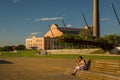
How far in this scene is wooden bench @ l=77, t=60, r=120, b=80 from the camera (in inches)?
531

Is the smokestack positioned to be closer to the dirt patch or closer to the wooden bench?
the dirt patch

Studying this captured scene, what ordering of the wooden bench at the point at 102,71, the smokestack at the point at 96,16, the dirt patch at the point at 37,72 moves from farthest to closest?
the smokestack at the point at 96,16 < the dirt patch at the point at 37,72 < the wooden bench at the point at 102,71

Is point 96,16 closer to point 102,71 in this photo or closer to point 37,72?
point 37,72

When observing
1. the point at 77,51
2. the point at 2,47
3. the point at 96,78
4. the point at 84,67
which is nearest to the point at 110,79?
the point at 96,78

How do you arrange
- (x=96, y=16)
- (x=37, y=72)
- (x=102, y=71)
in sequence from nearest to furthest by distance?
1. (x=102, y=71)
2. (x=37, y=72)
3. (x=96, y=16)

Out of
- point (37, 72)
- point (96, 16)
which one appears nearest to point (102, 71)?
point (37, 72)

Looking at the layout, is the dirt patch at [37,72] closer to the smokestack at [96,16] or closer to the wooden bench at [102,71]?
the wooden bench at [102,71]

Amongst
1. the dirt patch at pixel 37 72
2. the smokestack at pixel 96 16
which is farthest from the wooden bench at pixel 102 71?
the smokestack at pixel 96 16

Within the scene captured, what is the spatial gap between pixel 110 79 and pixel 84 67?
4852 mm

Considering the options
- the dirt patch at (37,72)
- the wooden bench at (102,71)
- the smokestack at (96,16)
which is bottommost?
the dirt patch at (37,72)

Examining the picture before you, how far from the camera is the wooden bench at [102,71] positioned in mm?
13477

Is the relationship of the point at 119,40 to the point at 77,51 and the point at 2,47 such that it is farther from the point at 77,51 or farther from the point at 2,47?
the point at 2,47

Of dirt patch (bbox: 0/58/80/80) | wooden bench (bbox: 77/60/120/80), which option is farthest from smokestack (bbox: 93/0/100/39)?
wooden bench (bbox: 77/60/120/80)

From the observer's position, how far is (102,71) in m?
15.6
